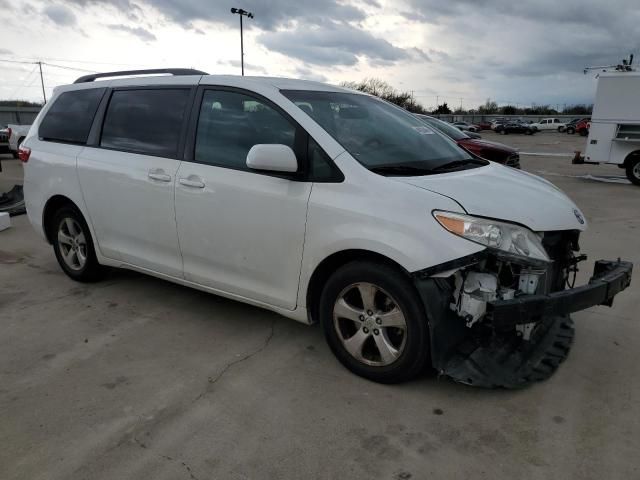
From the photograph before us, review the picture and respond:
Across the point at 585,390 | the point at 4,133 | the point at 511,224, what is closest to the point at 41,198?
the point at 511,224

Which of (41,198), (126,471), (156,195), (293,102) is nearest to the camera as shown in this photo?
(126,471)

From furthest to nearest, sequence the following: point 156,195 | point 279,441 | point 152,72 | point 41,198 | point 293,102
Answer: point 41,198, point 152,72, point 156,195, point 293,102, point 279,441

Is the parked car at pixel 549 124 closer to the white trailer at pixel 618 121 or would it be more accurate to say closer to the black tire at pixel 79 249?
the white trailer at pixel 618 121

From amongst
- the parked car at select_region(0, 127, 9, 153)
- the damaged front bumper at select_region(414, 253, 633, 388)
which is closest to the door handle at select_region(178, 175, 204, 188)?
the damaged front bumper at select_region(414, 253, 633, 388)

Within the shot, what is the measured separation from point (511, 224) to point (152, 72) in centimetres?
328

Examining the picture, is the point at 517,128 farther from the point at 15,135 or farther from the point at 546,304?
the point at 546,304

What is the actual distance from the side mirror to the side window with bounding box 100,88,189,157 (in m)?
0.98

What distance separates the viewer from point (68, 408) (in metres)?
2.87

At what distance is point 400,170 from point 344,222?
1.65 feet

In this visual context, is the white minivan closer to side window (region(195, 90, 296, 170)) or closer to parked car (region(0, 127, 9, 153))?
side window (region(195, 90, 296, 170))

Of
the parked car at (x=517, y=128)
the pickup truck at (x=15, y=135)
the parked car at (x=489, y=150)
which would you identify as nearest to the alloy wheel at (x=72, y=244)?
the parked car at (x=489, y=150)

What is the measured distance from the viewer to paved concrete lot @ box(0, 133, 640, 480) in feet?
7.98

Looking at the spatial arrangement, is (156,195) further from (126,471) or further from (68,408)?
(126,471)

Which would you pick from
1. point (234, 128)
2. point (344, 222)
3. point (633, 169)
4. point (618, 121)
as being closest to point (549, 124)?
point (618, 121)
